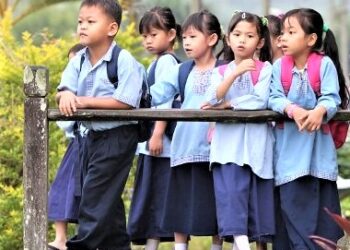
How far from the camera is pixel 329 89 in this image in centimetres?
642

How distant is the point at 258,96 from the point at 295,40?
39 centimetres

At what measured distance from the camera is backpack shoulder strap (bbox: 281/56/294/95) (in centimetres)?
657

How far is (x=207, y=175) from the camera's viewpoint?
22.6 ft

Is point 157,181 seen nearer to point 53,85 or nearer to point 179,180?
point 179,180

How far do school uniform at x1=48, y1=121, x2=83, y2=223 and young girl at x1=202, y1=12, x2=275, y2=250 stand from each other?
3.25ft

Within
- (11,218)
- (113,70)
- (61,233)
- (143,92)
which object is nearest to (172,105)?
(143,92)

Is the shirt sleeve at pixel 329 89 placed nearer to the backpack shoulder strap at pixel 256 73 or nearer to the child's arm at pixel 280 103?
the child's arm at pixel 280 103

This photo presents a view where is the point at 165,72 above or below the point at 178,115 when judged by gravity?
above

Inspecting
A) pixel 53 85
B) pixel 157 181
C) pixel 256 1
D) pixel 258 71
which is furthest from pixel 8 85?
pixel 256 1

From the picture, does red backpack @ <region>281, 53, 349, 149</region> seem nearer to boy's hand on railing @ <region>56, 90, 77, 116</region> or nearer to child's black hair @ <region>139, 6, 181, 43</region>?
child's black hair @ <region>139, 6, 181, 43</region>

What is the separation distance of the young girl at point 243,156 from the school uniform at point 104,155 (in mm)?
483

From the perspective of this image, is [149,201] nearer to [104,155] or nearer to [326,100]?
[104,155]

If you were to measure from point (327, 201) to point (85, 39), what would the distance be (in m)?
1.67

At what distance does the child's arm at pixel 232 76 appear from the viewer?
20.7ft
